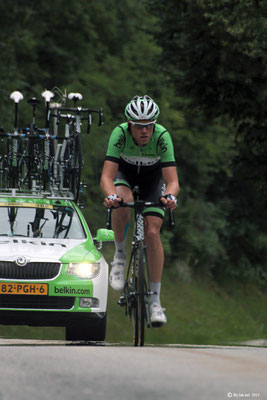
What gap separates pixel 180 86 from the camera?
21.3 m

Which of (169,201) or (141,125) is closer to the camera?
(169,201)

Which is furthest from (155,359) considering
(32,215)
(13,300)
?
(32,215)

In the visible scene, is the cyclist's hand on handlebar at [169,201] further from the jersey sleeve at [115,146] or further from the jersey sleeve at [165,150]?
the jersey sleeve at [115,146]

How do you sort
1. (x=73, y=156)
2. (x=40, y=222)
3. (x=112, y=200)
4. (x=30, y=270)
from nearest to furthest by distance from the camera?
(x=112, y=200) → (x=30, y=270) → (x=40, y=222) → (x=73, y=156)

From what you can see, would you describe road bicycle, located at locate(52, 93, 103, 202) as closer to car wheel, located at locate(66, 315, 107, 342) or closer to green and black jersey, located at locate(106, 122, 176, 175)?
car wheel, located at locate(66, 315, 107, 342)

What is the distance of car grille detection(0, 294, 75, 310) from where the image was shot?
11.2 m

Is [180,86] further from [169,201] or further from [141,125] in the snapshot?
[169,201]

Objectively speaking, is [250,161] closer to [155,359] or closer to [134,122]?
[134,122]

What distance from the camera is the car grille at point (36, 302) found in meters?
11.2

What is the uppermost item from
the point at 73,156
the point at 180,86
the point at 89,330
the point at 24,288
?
the point at 180,86

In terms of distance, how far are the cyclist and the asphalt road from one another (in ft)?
8.08

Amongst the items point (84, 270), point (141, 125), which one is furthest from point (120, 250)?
point (141, 125)

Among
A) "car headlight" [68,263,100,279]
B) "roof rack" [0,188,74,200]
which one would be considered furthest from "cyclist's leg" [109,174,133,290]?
"roof rack" [0,188,74,200]

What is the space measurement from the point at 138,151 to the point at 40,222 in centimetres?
231
